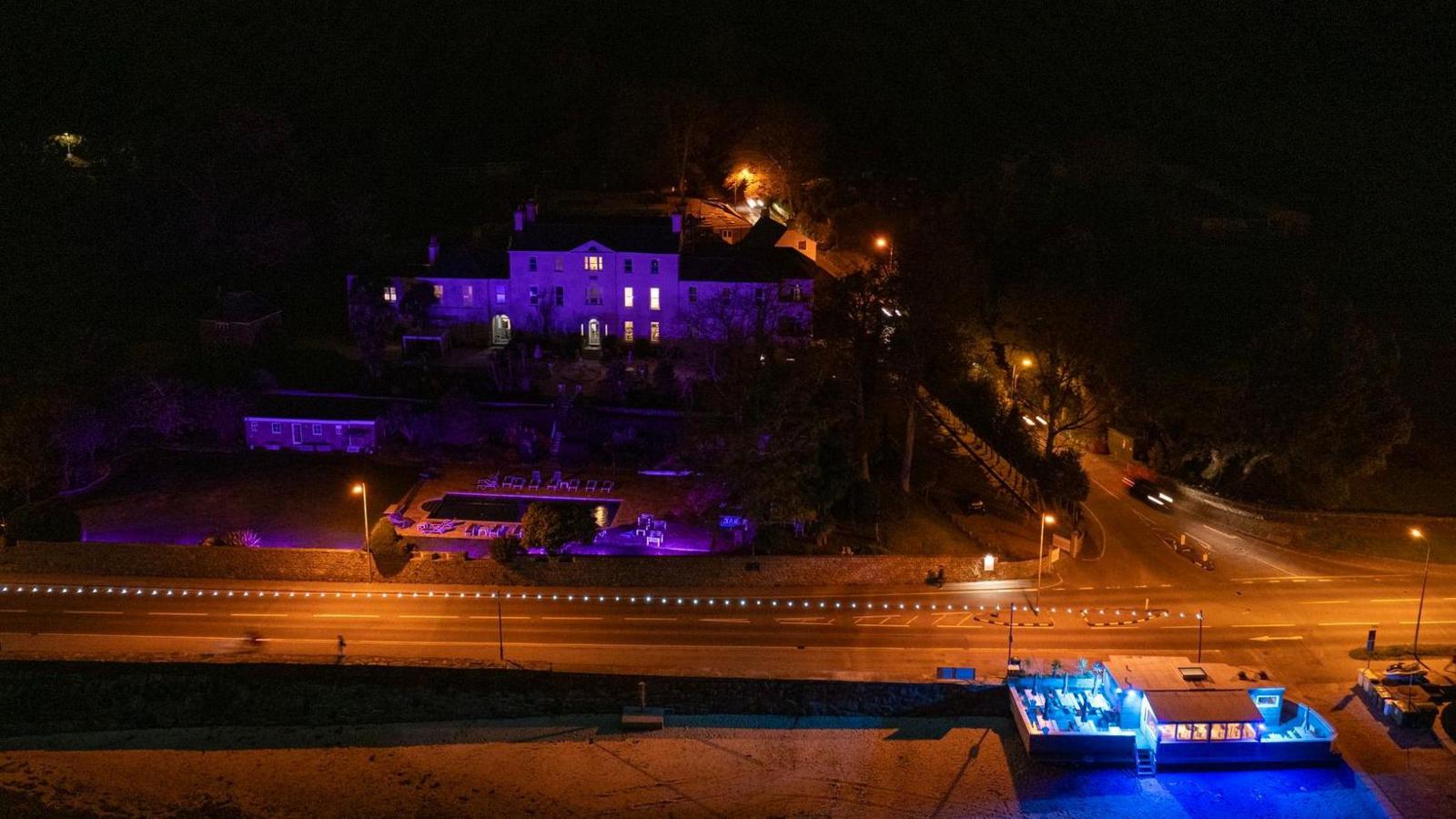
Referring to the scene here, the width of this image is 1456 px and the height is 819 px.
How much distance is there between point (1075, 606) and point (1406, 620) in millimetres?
11258

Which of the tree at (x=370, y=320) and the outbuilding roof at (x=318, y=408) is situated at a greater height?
the tree at (x=370, y=320)

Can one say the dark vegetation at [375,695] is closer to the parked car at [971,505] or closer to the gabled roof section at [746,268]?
the parked car at [971,505]

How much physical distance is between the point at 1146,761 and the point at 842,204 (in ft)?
131

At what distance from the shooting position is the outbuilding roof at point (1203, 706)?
3074cm

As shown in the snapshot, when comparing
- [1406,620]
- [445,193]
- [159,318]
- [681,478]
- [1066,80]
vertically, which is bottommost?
[1406,620]

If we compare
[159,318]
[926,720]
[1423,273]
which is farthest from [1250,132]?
[159,318]

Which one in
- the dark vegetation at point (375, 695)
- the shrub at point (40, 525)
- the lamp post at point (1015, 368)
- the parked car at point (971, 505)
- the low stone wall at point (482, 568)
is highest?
the lamp post at point (1015, 368)

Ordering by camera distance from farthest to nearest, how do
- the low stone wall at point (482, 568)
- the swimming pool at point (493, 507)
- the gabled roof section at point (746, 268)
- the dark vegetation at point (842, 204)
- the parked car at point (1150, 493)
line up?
the gabled roof section at point (746, 268)
the parked car at point (1150, 493)
the dark vegetation at point (842, 204)
the swimming pool at point (493, 507)
the low stone wall at point (482, 568)

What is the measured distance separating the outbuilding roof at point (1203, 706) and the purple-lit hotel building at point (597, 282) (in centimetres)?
2401

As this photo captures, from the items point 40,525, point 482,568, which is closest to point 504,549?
point 482,568

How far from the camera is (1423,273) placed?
6112cm

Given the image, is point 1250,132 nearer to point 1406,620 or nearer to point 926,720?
point 1406,620

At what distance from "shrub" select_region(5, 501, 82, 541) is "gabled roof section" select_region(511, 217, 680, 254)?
21.9 meters

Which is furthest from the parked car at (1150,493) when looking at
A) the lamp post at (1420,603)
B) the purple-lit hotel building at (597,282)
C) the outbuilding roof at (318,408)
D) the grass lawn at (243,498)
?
the outbuilding roof at (318,408)
